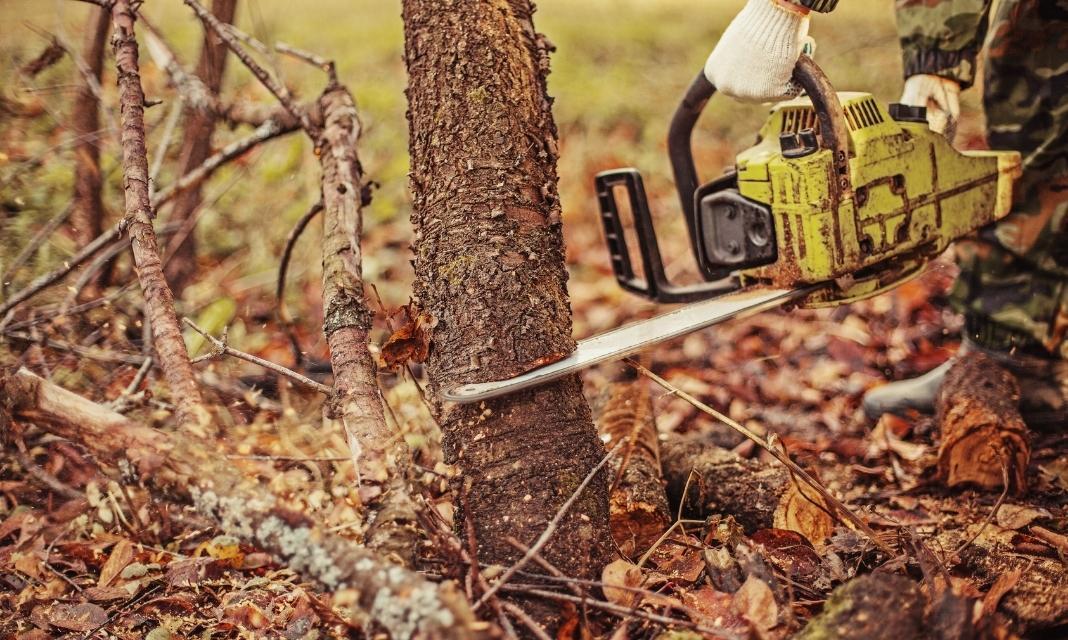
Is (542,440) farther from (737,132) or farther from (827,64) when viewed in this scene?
(827,64)

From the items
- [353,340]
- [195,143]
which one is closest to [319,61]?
[353,340]

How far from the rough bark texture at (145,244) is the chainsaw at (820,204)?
0.86m

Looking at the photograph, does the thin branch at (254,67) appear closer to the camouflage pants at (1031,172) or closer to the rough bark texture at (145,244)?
the rough bark texture at (145,244)

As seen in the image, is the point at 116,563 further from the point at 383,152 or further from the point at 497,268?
the point at 383,152

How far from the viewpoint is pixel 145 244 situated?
1.81 m

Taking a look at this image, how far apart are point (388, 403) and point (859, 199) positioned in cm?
138

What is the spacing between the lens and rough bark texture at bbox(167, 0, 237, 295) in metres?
3.39

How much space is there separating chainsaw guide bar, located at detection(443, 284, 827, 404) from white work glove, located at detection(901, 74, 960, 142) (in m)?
0.87

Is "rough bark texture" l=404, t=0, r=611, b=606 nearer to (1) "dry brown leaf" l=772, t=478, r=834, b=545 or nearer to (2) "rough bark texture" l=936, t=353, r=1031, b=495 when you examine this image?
(1) "dry brown leaf" l=772, t=478, r=834, b=545

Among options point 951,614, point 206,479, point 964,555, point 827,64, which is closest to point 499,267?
point 206,479

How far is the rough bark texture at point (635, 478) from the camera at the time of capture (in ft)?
6.63

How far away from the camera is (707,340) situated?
394cm

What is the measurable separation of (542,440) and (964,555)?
104 cm

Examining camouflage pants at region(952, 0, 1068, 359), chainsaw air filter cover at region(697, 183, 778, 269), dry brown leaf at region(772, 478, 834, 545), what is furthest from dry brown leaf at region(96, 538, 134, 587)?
camouflage pants at region(952, 0, 1068, 359)
